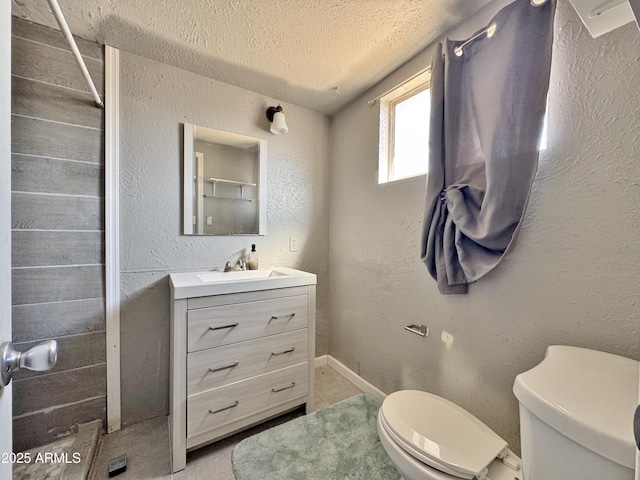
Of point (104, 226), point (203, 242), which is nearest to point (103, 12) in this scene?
point (104, 226)

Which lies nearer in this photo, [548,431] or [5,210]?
[5,210]

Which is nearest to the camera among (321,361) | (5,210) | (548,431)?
(5,210)

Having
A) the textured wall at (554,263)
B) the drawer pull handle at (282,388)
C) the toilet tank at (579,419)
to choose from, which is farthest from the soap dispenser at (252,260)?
the toilet tank at (579,419)

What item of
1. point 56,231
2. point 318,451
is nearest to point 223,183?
point 56,231

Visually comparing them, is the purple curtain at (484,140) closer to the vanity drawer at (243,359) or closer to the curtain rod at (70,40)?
the vanity drawer at (243,359)

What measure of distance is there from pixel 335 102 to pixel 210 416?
2.19 meters

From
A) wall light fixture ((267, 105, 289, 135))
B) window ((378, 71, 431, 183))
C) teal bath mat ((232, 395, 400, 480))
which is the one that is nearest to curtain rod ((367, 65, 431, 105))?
window ((378, 71, 431, 183))

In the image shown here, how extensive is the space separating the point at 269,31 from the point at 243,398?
1.93 meters

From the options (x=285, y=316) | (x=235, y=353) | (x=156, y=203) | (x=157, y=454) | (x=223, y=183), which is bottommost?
(x=157, y=454)

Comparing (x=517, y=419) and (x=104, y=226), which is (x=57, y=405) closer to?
(x=104, y=226)

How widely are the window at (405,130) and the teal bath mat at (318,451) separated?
1.49 meters

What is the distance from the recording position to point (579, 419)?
21.5 inches

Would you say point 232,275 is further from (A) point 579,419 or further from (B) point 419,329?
(A) point 579,419

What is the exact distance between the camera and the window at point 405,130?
5.14 feet
